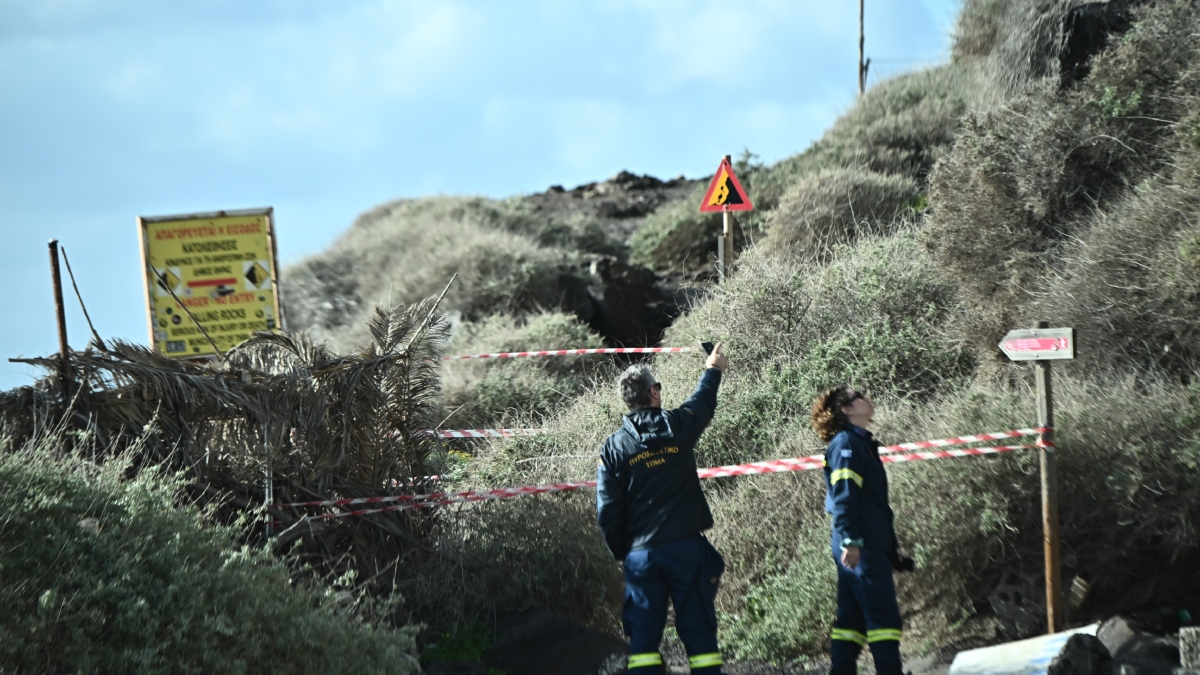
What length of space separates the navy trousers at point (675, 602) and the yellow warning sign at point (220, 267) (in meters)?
10.2

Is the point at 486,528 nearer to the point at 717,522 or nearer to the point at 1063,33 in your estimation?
the point at 717,522

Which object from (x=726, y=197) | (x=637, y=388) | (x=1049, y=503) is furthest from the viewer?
(x=726, y=197)

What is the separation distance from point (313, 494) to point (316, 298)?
19147mm

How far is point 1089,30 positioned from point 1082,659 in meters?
9.66

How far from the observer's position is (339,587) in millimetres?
7117

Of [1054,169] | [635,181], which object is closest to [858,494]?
[1054,169]

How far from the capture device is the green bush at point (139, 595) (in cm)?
458

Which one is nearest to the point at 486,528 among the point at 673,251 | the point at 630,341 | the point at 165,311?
the point at 165,311

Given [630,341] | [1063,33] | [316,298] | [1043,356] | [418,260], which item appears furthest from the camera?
[316,298]

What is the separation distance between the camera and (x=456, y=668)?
660 centimetres

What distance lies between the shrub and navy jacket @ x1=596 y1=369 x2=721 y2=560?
31.1 ft

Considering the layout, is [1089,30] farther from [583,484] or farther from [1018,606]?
[583,484]

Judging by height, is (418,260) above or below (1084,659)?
above

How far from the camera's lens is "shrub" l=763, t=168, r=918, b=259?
1559 cm
